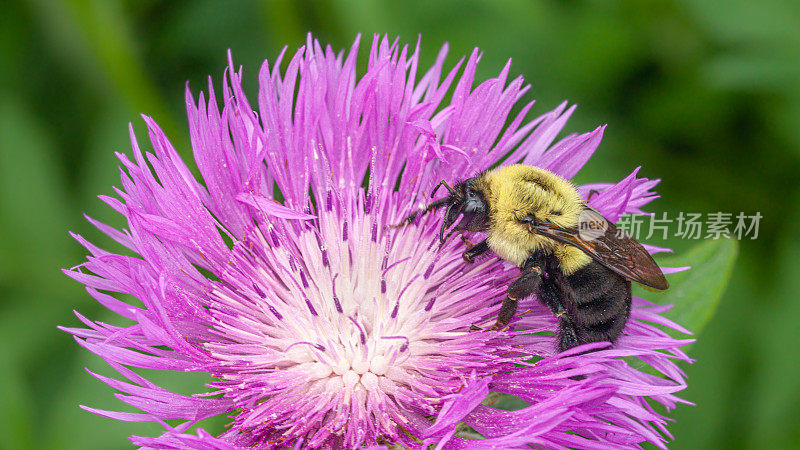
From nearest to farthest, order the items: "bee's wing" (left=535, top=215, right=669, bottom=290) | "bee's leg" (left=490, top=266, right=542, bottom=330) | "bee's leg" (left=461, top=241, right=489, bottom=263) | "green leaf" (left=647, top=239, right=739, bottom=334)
→ "bee's wing" (left=535, top=215, right=669, bottom=290)
"bee's leg" (left=490, top=266, right=542, bottom=330)
"bee's leg" (left=461, top=241, right=489, bottom=263)
"green leaf" (left=647, top=239, right=739, bottom=334)

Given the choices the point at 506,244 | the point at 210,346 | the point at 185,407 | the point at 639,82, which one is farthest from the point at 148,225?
the point at 639,82

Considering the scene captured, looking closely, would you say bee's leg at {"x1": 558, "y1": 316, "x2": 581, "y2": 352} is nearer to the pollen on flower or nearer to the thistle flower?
the thistle flower

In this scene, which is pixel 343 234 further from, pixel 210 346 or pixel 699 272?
pixel 699 272

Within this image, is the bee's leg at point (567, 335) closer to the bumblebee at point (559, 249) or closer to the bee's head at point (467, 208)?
the bumblebee at point (559, 249)

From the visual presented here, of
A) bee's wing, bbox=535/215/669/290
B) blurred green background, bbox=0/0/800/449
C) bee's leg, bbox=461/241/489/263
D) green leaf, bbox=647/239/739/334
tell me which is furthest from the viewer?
blurred green background, bbox=0/0/800/449

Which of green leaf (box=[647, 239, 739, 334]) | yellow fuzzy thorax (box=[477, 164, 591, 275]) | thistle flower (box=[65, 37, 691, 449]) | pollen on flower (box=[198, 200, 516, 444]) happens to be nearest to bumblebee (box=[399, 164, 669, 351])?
yellow fuzzy thorax (box=[477, 164, 591, 275])

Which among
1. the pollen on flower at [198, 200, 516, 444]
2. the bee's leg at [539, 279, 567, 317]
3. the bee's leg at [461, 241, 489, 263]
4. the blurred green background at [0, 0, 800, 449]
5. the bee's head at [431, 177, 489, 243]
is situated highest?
the blurred green background at [0, 0, 800, 449]

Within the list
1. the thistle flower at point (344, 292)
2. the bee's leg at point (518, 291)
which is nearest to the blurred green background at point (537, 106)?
the thistle flower at point (344, 292)
